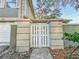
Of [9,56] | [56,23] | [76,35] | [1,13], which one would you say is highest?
[1,13]

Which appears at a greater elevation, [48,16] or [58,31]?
[48,16]

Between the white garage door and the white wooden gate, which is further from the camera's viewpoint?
the white garage door

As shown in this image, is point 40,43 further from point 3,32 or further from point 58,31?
point 3,32

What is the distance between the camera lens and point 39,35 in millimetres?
10906

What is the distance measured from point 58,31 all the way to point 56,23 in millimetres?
480

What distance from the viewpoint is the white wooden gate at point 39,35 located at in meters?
10.8

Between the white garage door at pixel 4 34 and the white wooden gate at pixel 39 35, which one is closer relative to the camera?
the white wooden gate at pixel 39 35

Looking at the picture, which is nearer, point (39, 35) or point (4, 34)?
point (39, 35)

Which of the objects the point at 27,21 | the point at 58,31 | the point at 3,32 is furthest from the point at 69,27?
the point at 3,32

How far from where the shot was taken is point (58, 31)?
10312mm

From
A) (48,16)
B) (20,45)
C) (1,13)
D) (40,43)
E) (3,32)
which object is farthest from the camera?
(48,16)

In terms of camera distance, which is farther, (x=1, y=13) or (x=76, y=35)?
(x=1, y=13)

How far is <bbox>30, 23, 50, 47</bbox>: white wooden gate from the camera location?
10758 mm

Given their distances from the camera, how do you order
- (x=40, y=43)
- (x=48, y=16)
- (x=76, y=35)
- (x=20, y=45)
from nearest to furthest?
1. (x=76, y=35)
2. (x=20, y=45)
3. (x=40, y=43)
4. (x=48, y=16)
